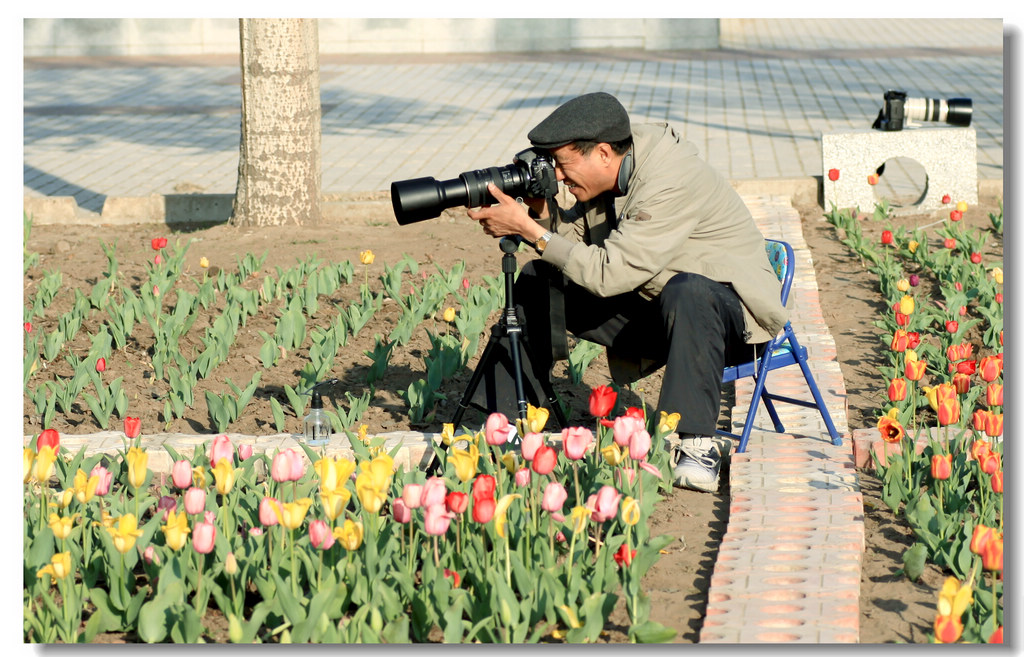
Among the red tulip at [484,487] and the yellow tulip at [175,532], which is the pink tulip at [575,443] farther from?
the yellow tulip at [175,532]

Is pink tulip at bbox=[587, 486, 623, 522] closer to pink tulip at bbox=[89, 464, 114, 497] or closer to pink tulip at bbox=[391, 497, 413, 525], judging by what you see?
pink tulip at bbox=[391, 497, 413, 525]

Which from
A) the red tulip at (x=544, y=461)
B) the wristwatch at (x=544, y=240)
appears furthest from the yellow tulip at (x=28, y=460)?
the wristwatch at (x=544, y=240)

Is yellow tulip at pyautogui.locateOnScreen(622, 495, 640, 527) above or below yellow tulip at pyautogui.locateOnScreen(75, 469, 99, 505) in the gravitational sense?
below

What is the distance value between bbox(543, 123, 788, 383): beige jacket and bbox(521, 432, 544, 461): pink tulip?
0.92m

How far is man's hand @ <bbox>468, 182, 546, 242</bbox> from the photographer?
3.60m

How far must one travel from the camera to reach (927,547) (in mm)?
3137

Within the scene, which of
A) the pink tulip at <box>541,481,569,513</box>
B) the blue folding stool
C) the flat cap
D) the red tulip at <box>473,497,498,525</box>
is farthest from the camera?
the blue folding stool

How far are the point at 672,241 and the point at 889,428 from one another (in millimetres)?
841

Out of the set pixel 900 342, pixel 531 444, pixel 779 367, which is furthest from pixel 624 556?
pixel 900 342

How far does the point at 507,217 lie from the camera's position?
11.8 feet

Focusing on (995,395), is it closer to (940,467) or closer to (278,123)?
(940,467)

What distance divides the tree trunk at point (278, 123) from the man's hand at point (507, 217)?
3.54 meters

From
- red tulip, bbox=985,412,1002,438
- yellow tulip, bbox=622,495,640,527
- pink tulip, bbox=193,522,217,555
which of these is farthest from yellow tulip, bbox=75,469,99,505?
red tulip, bbox=985,412,1002,438

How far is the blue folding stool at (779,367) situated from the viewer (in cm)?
386
